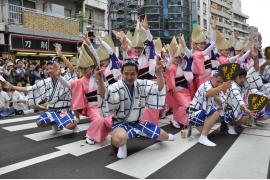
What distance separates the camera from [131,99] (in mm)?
3891

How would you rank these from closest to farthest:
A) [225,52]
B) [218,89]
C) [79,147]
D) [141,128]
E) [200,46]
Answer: [141,128], [218,89], [79,147], [200,46], [225,52]

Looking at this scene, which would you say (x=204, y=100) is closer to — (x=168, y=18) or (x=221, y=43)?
(x=221, y=43)

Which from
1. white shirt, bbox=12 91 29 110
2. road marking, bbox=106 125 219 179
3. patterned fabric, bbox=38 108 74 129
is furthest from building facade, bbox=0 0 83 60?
road marking, bbox=106 125 219 179

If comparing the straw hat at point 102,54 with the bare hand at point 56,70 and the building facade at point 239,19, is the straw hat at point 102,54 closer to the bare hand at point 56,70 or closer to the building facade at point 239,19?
the bare hand at point 56,70

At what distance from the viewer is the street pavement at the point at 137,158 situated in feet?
10.7

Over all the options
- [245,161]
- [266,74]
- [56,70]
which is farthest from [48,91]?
[266,74]

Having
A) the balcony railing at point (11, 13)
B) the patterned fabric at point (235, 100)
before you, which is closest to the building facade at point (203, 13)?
the balcony railing at point (11, 13)

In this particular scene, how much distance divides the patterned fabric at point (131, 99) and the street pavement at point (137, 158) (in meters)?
0.52

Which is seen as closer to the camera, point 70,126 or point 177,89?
point 70,126

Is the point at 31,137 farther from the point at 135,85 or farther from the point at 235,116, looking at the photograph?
the point at 235,116

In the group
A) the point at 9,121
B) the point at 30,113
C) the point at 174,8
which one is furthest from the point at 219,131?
the point at 174,8

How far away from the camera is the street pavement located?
3.26 metres

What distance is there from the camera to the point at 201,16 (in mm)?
43844

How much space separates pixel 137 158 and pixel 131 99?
28.6 inches
